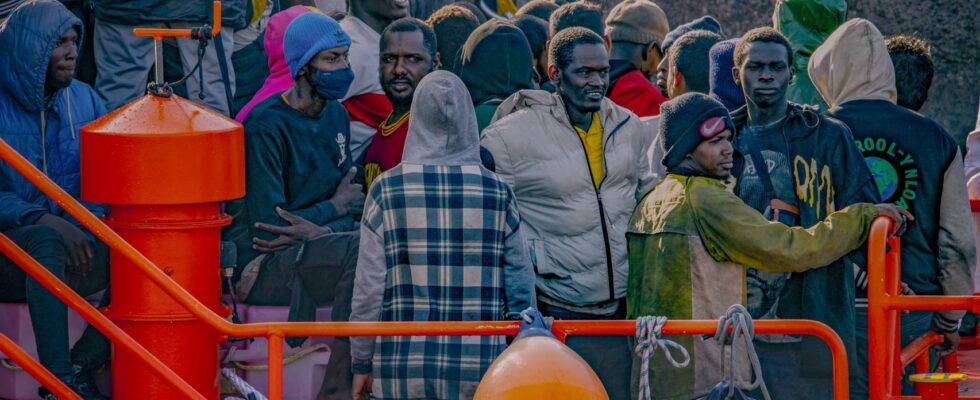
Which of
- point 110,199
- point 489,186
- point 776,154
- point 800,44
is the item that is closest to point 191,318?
point 110,199

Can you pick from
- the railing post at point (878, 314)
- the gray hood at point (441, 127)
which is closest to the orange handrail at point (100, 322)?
the gray hood at point (441, 127)

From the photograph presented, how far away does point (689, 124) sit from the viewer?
555 centimetres

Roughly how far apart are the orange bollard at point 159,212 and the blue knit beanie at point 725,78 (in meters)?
2.42

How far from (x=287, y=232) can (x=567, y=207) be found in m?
1.24

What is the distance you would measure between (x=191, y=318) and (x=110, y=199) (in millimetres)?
534

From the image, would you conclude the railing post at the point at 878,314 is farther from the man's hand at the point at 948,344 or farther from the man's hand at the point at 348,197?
the man's hand at the point at 348,197

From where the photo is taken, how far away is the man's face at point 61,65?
6441 millimetres

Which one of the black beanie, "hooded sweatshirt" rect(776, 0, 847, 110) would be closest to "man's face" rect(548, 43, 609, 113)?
the black beanie

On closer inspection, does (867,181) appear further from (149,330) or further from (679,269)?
(149,330)

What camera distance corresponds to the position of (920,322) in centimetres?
642

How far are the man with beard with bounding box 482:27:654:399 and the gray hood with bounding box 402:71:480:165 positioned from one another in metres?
0.70

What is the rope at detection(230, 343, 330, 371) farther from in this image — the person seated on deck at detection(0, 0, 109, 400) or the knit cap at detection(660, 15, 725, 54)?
the knit cap at detection(660, 15, 725, 54)

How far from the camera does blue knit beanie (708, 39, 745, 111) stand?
697 cm

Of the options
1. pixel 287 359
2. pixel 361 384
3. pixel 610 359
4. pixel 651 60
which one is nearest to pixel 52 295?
pixel 287 359
